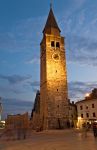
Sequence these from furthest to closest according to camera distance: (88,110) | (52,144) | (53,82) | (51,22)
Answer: (51,22), (88,110), (53,82), (52,144)

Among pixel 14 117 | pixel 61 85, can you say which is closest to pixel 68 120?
pixel 61 85

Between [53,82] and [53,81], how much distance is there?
0.77 ft

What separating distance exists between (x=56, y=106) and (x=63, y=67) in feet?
31.8

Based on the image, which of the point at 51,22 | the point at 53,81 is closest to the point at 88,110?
the point at 53,81

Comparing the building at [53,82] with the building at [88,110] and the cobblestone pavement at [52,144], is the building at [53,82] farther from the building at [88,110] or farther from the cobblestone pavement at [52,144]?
the cobblestone pavement at [52,144]

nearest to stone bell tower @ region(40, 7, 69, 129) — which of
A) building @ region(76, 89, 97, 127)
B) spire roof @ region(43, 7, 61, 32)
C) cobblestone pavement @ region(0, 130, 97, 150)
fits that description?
spire roof @ region(43, 7, 61, 32)

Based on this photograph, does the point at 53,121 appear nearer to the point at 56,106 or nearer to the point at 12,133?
the point at 56,106

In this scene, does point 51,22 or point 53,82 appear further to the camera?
point 51,22

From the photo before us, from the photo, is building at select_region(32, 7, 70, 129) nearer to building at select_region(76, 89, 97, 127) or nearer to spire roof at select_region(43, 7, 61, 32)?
spire roof at select_region(43, 7, 61, 32)

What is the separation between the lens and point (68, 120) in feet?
158

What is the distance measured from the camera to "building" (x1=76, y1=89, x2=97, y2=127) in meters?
50.3

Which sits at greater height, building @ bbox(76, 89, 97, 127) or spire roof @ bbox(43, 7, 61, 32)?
spire roof @ bbox(43, 7, 61, 32)

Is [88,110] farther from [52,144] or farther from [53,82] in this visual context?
[52,144]

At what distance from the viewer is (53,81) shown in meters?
50.0
